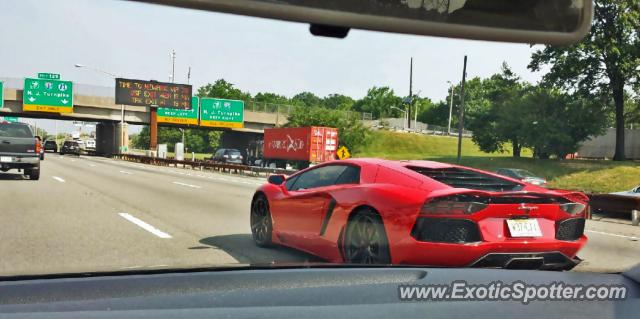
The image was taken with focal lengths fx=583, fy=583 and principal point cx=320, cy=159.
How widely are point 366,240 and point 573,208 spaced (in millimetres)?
1869

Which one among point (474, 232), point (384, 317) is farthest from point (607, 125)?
point (384, 317)

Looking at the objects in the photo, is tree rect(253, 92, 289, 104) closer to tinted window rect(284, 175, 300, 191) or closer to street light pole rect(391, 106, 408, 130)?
street light pole rect(391, 106, 408, 130)

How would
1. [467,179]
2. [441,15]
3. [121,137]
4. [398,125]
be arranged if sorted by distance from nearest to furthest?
[441,15] < [467,179] < [398,125] < [121,137]

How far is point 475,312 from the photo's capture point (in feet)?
8.45

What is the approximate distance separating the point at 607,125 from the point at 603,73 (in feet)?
12.8

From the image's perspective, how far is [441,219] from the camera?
4758mm

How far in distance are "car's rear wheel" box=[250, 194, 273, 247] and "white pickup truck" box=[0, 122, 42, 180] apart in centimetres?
1319

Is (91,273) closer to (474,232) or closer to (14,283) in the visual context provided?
(14,283)

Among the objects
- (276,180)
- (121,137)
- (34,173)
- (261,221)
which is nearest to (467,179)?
(276,180)

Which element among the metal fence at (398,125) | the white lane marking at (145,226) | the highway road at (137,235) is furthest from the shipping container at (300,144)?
the metal fence at (398,125)

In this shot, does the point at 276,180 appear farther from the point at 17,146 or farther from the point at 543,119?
the point at 543,119

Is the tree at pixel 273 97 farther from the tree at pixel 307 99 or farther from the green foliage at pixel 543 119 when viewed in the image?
the green foliage at pixel 543 119

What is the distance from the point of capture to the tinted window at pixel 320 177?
614 centimetres

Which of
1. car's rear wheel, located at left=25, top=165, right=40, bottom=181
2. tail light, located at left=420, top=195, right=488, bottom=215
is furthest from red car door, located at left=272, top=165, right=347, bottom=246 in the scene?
car's rear wheel, located at left=25, top=165, right=40, bottom=181
